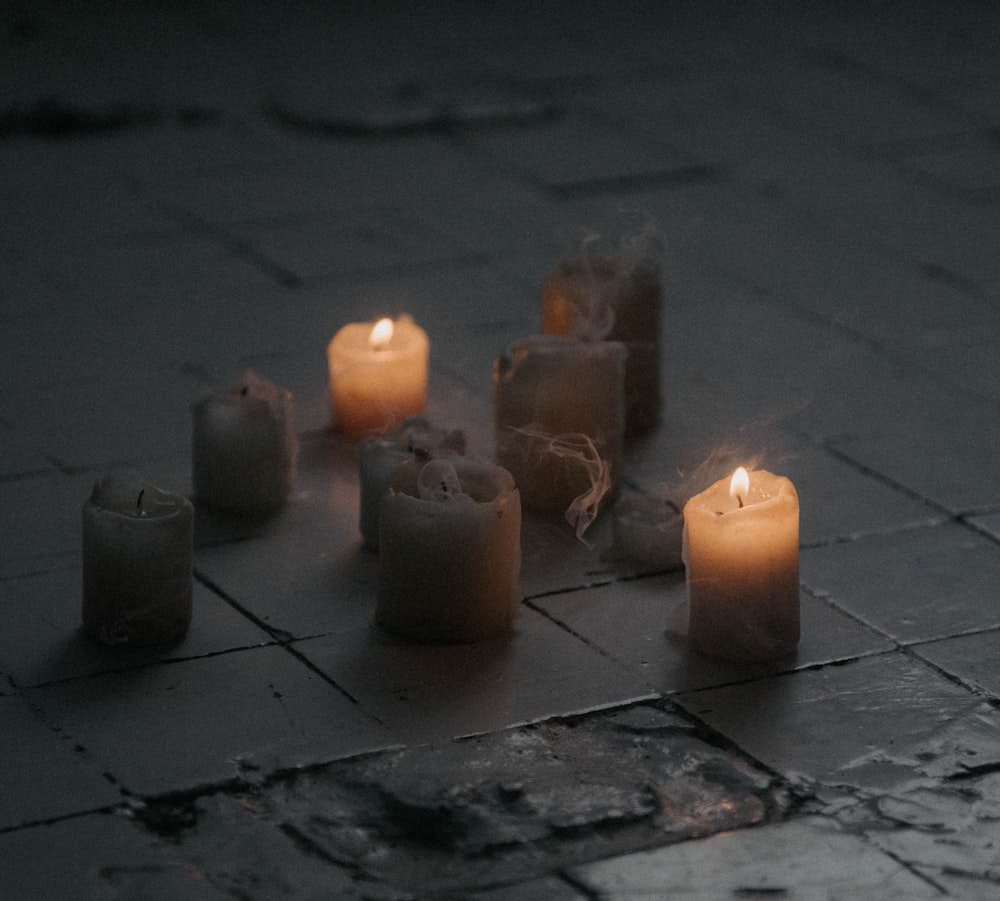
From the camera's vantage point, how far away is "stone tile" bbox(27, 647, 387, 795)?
2.94 meters

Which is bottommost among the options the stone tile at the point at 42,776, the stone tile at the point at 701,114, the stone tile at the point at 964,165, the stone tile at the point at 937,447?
the stone tile at the point at 42,776

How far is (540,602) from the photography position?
351cm

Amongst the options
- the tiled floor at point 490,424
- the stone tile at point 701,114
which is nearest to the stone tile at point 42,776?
the tiled floor at point 490,424

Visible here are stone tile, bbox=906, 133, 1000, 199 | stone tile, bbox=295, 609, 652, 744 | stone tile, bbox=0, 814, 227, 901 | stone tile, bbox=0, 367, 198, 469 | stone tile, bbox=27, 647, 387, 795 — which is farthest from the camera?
stone tile, bbox=906, 133, 1000, 199

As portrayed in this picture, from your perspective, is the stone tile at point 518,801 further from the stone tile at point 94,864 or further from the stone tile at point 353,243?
the stone tile at point 353,243

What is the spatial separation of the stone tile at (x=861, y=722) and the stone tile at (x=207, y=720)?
0.61 m

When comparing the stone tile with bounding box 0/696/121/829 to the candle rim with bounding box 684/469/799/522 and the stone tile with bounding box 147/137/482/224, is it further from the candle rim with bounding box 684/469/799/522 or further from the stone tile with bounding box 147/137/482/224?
the stone tile with bounding box 147/137/482/224

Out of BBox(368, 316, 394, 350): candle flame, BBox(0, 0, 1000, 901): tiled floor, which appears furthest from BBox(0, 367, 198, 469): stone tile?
BBox(368, 316, 394, 350): candle flame

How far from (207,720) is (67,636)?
406mm

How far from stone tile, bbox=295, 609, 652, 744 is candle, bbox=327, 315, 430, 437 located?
36.8 inches

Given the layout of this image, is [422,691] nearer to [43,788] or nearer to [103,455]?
[43,788]

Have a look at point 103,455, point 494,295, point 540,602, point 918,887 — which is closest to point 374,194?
point 494,295

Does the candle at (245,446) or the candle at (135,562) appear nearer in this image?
the candle at (135,562)

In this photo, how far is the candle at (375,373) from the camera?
419 centimetres
